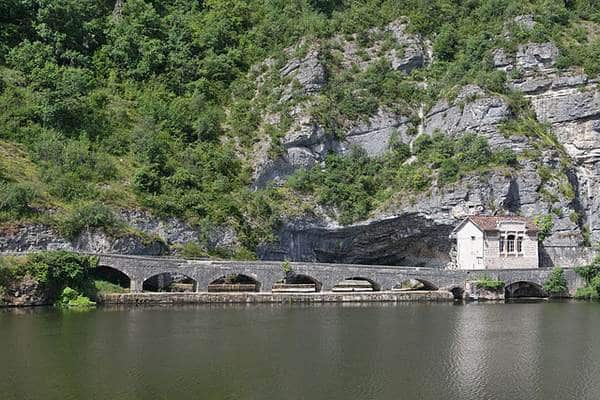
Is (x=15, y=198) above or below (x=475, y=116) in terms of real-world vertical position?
below

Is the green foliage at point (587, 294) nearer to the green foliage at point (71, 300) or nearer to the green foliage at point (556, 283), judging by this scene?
the green foliage at point (556, 283)

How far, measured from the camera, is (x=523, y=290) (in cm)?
7681

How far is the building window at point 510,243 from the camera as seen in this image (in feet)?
253

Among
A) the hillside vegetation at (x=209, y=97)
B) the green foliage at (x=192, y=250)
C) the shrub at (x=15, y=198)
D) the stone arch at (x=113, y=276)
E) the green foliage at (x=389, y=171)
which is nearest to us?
the shrub at (x=15, y=198)

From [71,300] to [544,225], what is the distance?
47112 mm

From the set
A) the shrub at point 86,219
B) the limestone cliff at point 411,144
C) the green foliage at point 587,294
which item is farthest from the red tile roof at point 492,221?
the shrub at point 86,219

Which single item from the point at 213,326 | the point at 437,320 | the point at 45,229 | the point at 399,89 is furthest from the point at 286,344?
the point at 399,89

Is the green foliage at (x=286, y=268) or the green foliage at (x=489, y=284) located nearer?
the green foliage at (x=286, y=268)

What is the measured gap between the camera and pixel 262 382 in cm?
3462

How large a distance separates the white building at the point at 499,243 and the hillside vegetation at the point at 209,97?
6.42 m

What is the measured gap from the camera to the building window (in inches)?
3036

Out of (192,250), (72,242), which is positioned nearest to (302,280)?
(192,250)

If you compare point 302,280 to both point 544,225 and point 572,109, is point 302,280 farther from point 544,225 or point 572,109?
point 572,109

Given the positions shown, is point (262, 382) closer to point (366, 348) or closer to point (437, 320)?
point (366, 348)
